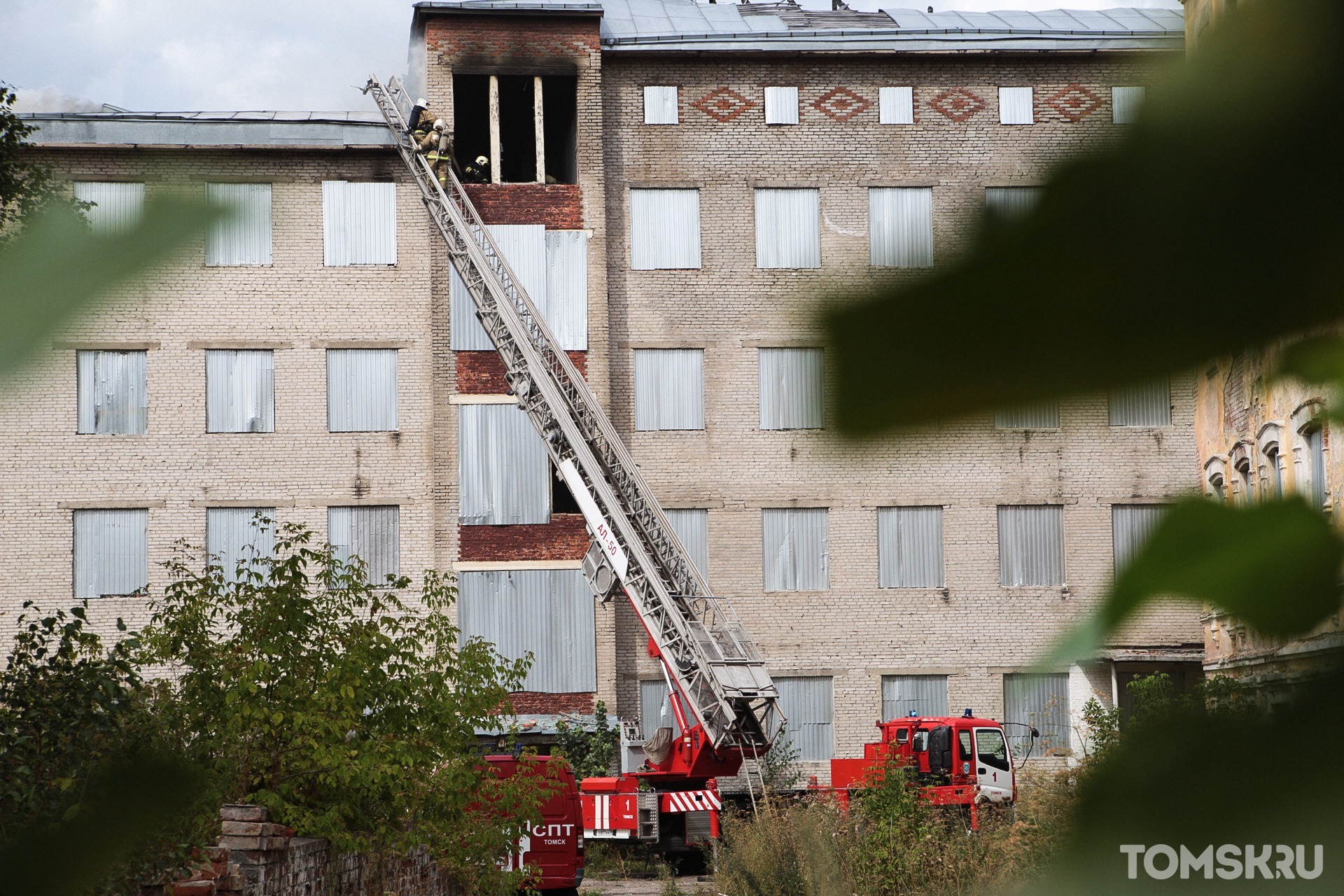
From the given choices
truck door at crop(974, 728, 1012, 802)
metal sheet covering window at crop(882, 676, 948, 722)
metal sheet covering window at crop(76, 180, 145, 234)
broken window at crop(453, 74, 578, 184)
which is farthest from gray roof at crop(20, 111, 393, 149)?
broken window at crop(453, 74, 578, 184)

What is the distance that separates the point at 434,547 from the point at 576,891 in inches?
350

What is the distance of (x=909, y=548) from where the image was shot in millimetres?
22875

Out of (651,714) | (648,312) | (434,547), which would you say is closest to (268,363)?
(434,547)

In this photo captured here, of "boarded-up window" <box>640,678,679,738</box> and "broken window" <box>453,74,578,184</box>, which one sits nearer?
"boarded-up window" <box>640,678,679,738</box>

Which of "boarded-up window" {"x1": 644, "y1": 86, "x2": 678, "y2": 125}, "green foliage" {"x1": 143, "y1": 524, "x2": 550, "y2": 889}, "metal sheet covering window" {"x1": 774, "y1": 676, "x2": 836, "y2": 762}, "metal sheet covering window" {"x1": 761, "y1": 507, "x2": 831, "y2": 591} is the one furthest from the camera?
"boarded-up window" {"x1": 644, "y1": 86, "x2": 678, "y2": 125}

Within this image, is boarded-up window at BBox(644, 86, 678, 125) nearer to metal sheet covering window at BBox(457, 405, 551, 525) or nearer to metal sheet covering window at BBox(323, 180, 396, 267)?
metal sheet covering window at BBox(323, 180, 396, 267)

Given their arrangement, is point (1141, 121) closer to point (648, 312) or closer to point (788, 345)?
point (788, 345)

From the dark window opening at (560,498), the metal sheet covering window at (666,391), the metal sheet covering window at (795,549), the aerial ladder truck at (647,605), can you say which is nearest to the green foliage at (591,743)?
the aerial ladder truck at (647,605)

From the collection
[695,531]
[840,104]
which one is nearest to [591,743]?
[695,531]

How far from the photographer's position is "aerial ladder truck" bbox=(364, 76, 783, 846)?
1666 centimetres

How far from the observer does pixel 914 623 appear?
22.5 meters

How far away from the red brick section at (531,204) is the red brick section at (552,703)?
7706 mm

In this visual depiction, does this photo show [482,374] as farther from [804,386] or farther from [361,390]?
[804,386]

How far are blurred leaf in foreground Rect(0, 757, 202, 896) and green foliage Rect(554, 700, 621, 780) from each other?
67.4 ft
